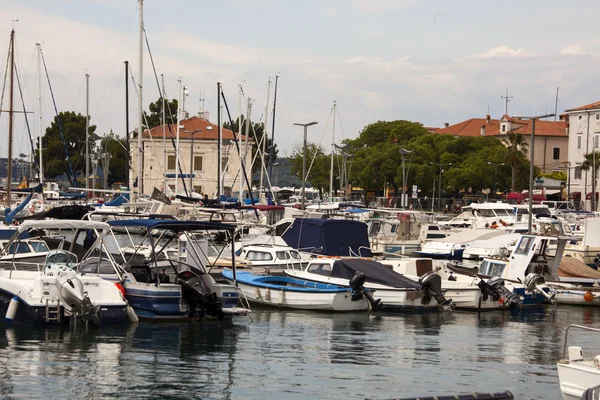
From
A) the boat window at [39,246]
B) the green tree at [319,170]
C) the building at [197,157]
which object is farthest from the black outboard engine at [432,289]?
the green tree at [319,170]

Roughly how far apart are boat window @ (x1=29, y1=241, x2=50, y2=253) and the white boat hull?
786cm

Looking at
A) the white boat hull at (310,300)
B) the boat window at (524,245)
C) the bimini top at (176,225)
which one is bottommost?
the white boat hull at (310,300)

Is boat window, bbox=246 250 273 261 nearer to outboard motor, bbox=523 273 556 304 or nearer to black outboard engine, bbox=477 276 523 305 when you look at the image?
black outboard engine, bbox=477 276 523 305

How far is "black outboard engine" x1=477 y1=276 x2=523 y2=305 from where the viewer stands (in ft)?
103

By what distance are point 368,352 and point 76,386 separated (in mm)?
7884

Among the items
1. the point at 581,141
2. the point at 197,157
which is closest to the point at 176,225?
the point at 197,157

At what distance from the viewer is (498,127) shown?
140875 mm

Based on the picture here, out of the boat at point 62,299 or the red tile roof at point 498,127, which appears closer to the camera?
the boat at point 62,299

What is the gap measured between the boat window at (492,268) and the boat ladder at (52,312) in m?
18.5

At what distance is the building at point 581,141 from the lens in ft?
345

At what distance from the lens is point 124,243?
40531mm

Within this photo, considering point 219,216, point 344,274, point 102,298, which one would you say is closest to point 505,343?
point 344,274

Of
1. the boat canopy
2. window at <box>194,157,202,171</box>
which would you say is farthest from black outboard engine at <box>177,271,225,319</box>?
window at <box>194,157,202,171</box>

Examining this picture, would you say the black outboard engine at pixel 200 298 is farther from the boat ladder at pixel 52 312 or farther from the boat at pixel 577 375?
the boat at pixel 577 375
